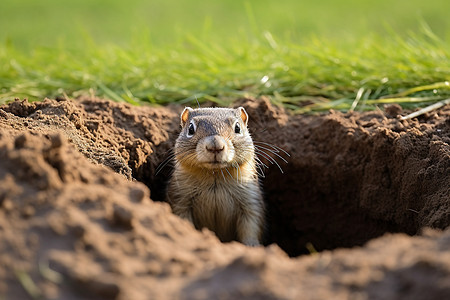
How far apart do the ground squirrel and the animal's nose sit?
0.32 m

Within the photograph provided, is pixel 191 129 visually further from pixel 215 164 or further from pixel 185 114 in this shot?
pixel 215 164

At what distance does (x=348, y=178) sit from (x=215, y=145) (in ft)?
5.87

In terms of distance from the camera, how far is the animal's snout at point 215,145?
4801 millimetres

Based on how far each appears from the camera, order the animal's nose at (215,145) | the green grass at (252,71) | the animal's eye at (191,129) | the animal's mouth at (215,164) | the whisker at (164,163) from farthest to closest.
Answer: the green grass at (252,71) < the whisker at (164,163) < the animal's eye at (191,129) < the animal's mouth at (215,164) < the animal's nose at (215,145)

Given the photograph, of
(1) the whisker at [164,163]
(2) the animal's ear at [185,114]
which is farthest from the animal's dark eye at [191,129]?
(1) the whisker at [164,163]

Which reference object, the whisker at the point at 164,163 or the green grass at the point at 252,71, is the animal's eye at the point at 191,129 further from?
the green grass at the point at 252,71

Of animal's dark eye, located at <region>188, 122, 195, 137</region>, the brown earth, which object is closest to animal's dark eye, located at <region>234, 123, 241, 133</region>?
animal's dark eye, located at <region>188, 122, 195, 137</region>

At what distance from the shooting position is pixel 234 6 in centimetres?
1747

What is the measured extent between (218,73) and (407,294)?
4.83 meters

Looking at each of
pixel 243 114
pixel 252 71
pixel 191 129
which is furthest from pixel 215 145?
pixel 252 71

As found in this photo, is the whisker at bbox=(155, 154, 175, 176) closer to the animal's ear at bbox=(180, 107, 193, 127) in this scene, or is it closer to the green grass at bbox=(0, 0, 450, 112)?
the animal's ear at bbox=(180, 107, 193, 127)

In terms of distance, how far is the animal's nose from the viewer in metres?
4.80

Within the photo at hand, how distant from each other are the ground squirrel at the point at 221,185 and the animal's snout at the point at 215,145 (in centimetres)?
32

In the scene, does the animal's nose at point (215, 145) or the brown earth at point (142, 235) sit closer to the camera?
the brown earth at point (142, 235)
